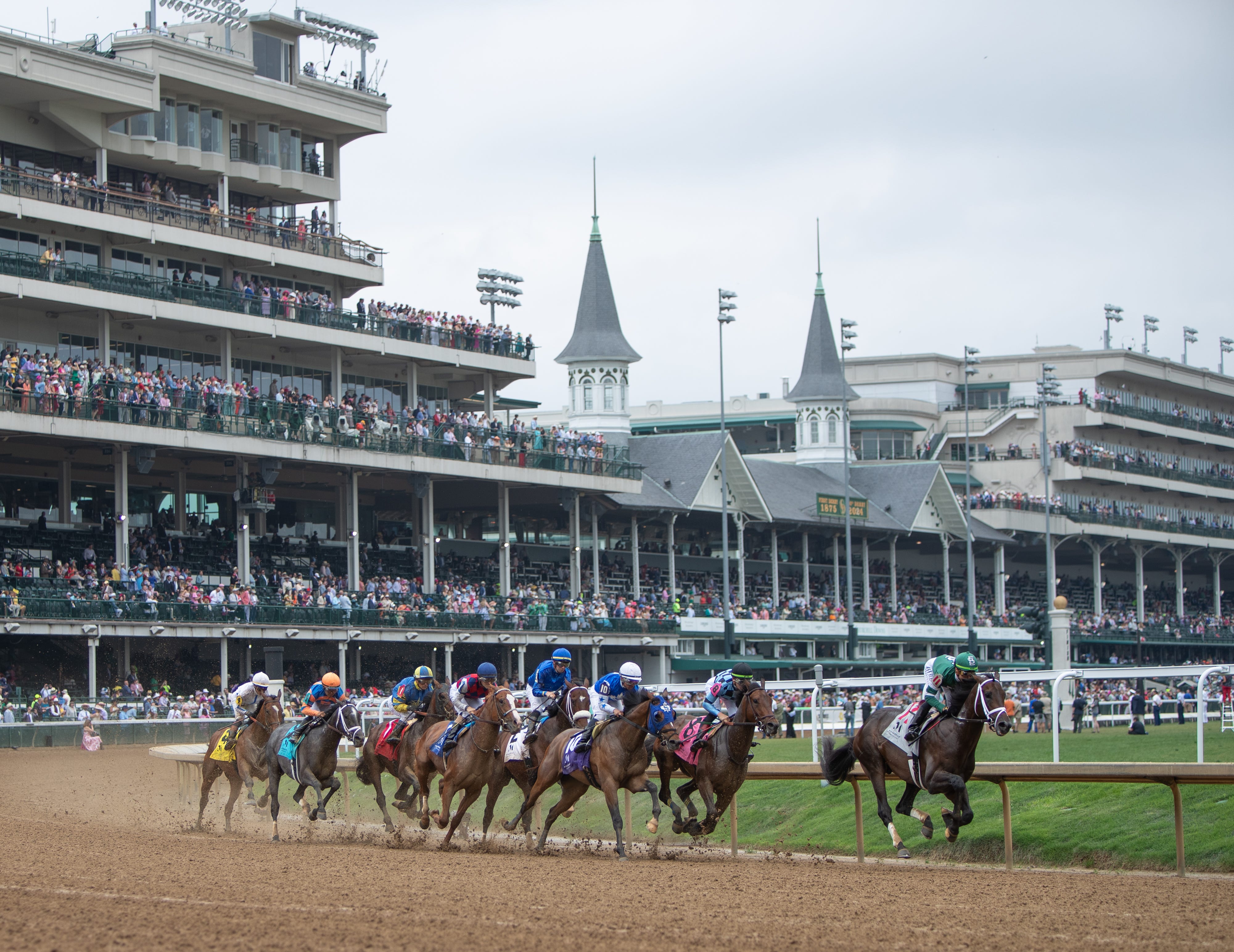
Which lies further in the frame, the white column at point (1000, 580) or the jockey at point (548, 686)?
the white column at point (1000, 580)

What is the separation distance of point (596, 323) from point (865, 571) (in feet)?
42.2

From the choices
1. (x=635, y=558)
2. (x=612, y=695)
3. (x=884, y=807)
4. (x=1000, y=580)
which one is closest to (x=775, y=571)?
(x=635, y=558)

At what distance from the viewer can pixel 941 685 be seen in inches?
554

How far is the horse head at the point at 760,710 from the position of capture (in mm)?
14008

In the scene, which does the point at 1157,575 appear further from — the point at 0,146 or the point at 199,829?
the point at 199,829

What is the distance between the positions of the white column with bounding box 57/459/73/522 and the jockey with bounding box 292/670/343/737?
21.3 m

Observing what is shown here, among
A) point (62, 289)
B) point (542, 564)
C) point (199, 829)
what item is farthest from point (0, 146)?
point (199, 829)

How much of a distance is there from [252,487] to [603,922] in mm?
30145

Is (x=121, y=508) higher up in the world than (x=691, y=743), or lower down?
higher up

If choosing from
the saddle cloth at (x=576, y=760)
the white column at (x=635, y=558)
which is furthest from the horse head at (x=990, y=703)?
the white column at (x=635, y=558)

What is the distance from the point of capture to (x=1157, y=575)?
82.9 m

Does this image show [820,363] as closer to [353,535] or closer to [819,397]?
[819,397]

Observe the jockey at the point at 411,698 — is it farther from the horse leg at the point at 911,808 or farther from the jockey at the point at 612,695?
the horse leg at the point at 911,808

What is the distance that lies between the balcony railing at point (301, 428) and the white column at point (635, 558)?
1908 mm
